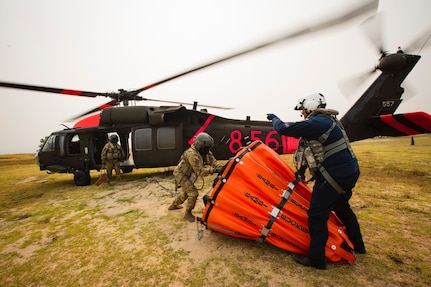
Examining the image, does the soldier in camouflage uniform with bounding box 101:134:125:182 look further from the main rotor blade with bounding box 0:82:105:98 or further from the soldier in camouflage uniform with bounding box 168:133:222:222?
the soldier in camouflage uniform with bounding box 168:133:222:222

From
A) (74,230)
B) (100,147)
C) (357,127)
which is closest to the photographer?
(74,230)

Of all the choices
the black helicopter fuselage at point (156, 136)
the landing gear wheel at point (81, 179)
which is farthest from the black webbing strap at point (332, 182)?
the landing gear wheel at point (81, 179)

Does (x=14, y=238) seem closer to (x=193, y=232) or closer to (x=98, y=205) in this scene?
(x=98, y=205)

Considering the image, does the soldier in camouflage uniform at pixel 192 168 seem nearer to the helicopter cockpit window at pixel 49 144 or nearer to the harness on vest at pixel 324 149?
the harness on vest at pixel 324 149

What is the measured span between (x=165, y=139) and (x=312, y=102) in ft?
20.5

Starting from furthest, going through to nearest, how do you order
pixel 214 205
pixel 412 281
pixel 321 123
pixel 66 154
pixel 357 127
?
pixel 66 154 < pixel 357 127 < pixel 214 205 < pixel 321 123 < pixel 412 281

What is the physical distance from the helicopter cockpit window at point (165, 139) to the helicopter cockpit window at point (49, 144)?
4782 mm

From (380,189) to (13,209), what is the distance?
10.7 meters

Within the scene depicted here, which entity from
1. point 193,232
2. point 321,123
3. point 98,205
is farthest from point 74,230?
point 321,123

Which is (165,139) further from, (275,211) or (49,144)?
(275,211)

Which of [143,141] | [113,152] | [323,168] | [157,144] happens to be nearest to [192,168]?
[323,168]

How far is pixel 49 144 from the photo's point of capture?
8.45m

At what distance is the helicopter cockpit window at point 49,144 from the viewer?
837cm

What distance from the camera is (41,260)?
3031 mm
